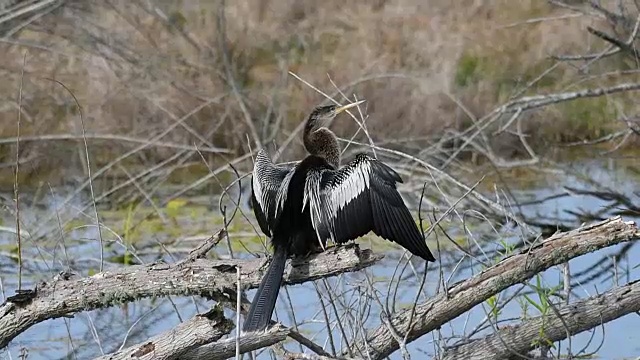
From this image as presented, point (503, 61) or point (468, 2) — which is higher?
point (468, 2)

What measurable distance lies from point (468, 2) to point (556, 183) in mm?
4305

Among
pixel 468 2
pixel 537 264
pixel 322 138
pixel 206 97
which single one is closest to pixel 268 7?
pixel 468 2

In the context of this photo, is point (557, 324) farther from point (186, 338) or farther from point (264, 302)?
point (186, 338)

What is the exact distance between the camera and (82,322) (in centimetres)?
575

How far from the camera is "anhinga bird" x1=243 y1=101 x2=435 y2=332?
3457 mm

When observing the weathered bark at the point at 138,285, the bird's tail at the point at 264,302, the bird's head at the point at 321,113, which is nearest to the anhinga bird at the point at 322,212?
the bird's tail at the point at 264,302

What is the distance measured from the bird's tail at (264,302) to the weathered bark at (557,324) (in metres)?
0.58

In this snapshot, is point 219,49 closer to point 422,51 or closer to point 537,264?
point 422,51

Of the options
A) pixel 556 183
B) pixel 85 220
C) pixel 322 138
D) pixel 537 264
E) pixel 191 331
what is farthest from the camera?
pixel 556 183

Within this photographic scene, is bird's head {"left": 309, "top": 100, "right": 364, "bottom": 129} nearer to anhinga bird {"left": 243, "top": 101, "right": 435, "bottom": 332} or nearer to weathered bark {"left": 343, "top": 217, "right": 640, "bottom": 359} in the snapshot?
anhinga bird {"left": 243, "top": 101, "right": 435, "bottom": 332}

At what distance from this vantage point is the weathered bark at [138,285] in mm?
3303

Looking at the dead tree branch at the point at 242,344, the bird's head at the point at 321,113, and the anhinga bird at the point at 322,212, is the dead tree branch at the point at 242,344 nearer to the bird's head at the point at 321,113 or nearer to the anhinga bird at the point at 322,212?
the anhinga bird at the point at 322,212

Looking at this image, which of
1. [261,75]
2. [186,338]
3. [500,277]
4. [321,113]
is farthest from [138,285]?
[261,75]

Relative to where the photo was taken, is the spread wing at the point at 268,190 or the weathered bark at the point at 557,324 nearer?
the weathered bark at the point at 557,324
